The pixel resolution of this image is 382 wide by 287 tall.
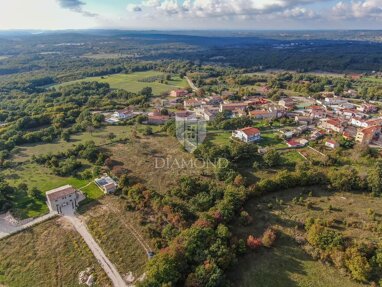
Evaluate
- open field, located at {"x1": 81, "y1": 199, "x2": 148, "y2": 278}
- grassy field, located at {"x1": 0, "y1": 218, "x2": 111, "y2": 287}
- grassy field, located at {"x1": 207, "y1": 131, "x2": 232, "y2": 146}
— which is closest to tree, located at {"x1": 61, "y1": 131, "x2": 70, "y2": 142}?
open field, located at {"x1": 81, "y1": 199, "x2": 148, "y2": 278}

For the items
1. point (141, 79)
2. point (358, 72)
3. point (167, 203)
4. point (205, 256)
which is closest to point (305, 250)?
point (205, 256)

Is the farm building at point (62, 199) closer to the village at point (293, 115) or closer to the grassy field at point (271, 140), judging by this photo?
the village at point (293, 115)

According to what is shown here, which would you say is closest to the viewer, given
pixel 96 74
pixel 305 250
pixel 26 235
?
pixel 305 250

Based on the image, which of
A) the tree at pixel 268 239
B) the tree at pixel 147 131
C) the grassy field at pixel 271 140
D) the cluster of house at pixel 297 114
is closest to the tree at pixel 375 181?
the cluster of house at pixel 297 114

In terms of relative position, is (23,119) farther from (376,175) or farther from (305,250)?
(376,175)

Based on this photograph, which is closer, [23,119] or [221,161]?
[221,161]

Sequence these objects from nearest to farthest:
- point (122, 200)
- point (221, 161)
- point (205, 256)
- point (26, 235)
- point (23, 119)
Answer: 1. point (205, 256)
2. point (26, 235)
3. point (122, 200)
4. point (221, 161)
5. point (23, 119)
